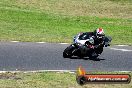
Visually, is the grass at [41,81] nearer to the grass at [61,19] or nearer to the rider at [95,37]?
the rider at [95,37]

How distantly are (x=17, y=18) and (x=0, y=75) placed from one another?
19294 millimetres

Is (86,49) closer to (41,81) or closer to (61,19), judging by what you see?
(41,81)

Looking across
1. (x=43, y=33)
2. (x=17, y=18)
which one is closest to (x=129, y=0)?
(x=17, y=18)

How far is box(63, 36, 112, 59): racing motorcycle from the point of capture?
20.5 metres

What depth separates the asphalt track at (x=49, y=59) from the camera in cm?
1825

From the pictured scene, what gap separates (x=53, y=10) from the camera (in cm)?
3953

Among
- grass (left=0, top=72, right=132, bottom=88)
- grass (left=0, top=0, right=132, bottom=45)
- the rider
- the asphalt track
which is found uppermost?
grass (left=0, top=72, right=132, bottom=88)

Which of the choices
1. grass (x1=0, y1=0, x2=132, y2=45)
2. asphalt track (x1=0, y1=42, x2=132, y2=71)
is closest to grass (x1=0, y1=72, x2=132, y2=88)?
asphalt track (x1=0, y1=42, x2=132, y2=71)

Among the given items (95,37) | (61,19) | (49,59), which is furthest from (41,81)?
(61,19)

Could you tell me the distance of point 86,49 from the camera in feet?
67.9

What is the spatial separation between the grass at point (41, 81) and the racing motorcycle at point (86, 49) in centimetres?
437

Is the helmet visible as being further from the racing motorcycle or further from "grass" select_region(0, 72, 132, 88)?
"grass" select_region(0, 72, 132, 88)

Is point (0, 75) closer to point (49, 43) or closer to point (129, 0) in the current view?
point (49, 43)

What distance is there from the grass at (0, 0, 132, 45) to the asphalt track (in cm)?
258
